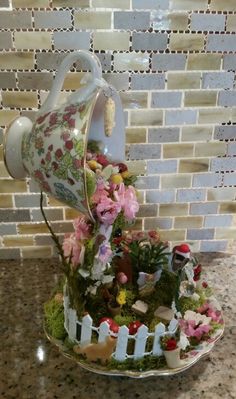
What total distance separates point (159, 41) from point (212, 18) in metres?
0.12

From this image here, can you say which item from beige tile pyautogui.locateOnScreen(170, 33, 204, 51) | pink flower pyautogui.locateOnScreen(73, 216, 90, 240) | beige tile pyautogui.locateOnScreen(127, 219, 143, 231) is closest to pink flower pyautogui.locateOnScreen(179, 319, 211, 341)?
pink flower pyautogui.locateOnScreen(73, 216, 90, 240)

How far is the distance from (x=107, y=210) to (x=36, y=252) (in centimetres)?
45

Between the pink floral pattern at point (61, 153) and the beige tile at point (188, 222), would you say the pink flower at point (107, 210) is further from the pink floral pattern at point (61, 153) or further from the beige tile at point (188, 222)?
the beige tile at point (188, 222)

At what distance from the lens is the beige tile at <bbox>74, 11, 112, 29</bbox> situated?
0.97 m

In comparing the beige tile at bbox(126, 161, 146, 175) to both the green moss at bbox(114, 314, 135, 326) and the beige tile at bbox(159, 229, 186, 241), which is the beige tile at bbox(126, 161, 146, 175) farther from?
the green moss at bbox(114, 314, 135, 326)

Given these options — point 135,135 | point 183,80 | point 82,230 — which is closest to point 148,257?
point 82,230

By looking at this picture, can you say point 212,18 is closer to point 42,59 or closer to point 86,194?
point 42,59

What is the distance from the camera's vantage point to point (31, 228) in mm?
1167

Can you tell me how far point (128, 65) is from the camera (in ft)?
3.33

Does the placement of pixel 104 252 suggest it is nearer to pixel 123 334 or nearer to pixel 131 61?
pixel 123 334

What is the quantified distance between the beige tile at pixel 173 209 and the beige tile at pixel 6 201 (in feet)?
1.16

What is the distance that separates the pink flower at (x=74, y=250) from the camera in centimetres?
85

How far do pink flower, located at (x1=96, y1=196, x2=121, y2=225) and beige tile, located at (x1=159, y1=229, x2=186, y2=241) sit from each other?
413 mm

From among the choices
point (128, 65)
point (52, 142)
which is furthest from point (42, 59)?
point (52, 142)
